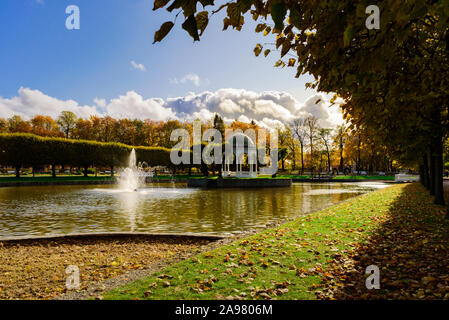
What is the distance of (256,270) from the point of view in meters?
A: 4.79

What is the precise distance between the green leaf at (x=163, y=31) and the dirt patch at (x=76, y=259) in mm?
4115

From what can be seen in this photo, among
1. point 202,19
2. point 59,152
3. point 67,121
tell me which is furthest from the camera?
point 67,121

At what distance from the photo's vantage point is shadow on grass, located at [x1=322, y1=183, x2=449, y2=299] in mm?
3867

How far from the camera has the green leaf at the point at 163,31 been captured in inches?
80.0

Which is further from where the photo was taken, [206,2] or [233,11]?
[233,11]

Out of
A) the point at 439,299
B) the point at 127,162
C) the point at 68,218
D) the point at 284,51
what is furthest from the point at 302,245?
the point at 127,162

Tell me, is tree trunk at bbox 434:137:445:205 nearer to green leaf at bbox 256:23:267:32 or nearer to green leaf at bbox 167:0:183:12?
green leaf at bbox 256:23:267:32

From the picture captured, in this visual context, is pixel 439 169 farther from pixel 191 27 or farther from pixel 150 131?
pixel 150 131

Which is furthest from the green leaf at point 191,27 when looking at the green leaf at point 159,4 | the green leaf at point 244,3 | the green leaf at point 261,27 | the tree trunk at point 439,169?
the tree trunk at point 439,169

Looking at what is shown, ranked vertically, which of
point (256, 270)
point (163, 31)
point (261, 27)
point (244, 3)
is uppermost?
point (261, 27)

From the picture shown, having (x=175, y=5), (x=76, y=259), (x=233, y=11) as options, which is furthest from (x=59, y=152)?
(x=175, y=5)

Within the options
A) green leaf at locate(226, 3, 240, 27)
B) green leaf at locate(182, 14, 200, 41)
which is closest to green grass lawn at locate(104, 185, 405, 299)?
green leaf at locate(182, 14, 200, 41)

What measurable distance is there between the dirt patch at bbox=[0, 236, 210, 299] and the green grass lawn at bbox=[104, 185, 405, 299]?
73cm

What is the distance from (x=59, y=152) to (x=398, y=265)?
4830 centimetres
